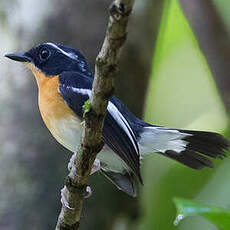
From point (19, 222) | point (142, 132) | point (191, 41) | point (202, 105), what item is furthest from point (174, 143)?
point (191, 41)

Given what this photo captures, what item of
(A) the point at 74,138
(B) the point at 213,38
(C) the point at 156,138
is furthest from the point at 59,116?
(B) the point at 213,38

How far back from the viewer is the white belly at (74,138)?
3.37 metres

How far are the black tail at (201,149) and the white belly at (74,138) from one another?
0.52m

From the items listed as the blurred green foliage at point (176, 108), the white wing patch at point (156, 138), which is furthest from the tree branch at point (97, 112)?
the blurred green foliage at point (176, 108)

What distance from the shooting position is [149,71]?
457cm

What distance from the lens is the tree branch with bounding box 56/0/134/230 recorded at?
6.08 ft

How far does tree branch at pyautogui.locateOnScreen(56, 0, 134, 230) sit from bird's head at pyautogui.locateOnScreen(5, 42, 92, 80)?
50.0 inches

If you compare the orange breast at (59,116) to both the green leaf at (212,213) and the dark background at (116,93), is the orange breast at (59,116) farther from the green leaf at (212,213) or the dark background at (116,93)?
the green leaf at (212,213)

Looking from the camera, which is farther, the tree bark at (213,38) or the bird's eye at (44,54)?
the bird's eye at (44,54)

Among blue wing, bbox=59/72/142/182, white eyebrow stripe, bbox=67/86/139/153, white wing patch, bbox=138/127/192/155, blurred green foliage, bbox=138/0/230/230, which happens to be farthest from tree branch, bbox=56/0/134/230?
blurred green foliage, bbox=138/0/230/230

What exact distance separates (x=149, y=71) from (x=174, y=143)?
2.97 feet

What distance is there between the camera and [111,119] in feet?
10.5

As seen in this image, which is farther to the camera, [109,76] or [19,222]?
[19,222]

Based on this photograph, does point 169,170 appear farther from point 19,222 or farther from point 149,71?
point 19,222
